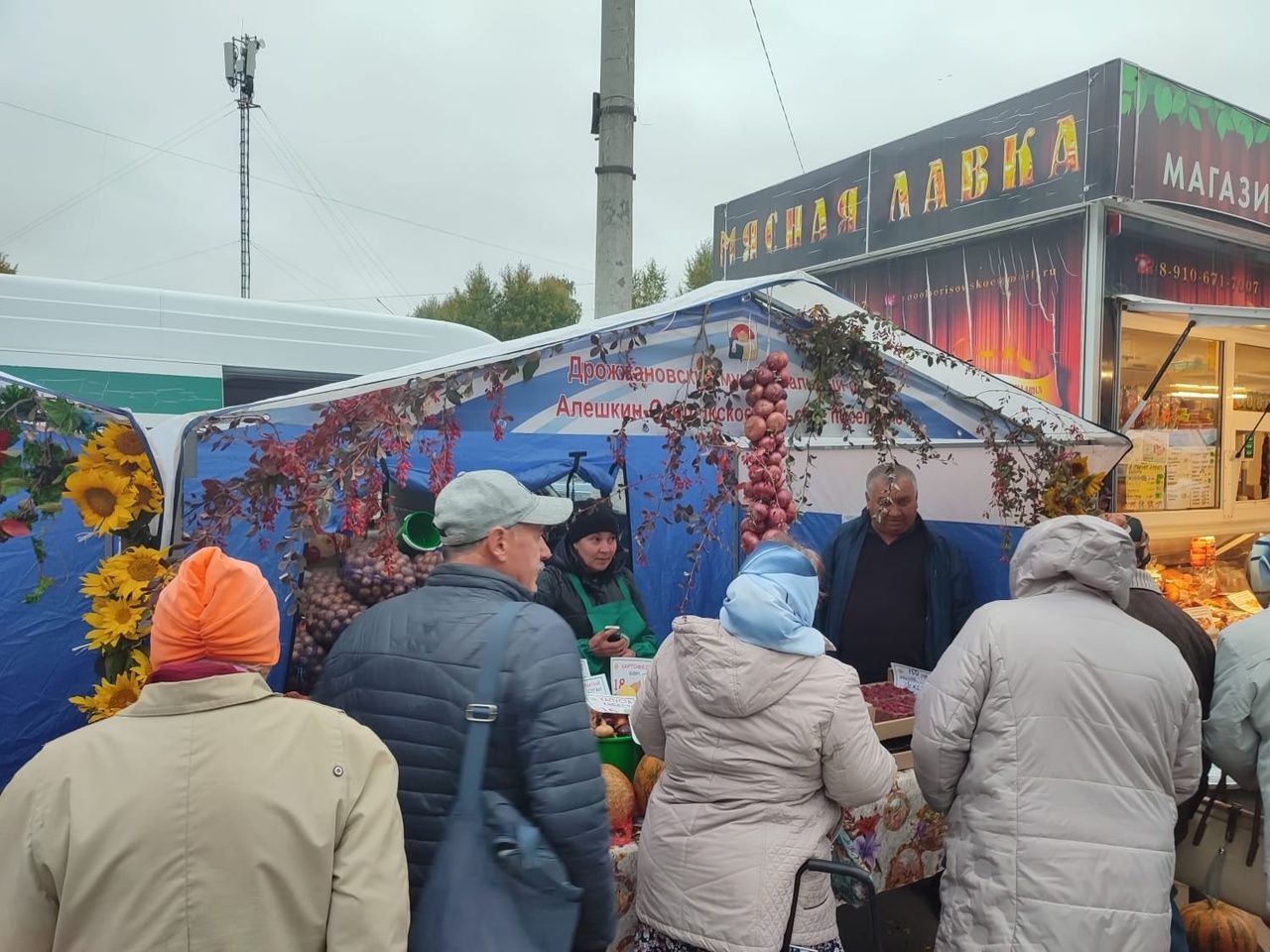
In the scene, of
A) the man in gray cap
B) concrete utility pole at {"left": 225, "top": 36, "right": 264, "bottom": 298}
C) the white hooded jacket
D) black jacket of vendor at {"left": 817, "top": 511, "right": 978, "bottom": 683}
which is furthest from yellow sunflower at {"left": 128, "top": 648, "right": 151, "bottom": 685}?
concrete utility pole at {"left": 225, "top": 36, "right": 264, "bottom": 298}

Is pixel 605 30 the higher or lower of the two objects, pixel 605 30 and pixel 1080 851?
the higher

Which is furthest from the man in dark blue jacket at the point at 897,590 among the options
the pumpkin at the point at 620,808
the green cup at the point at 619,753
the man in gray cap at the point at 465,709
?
the man in gray cap at the point at 465,709

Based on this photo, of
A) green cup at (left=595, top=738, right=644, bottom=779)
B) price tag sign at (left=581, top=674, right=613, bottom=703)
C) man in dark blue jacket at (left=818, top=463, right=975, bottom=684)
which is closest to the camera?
green cup at (left=595, top=738, right=644, bottom=779)

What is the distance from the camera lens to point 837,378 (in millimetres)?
3594

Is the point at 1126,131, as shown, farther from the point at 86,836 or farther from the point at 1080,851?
the point at 86,836

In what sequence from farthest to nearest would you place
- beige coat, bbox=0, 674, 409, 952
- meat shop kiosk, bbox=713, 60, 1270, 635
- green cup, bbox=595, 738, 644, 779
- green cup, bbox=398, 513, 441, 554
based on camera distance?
meat shop kiosk, bbox=713, 60, 1270, 635 → green cup, bbox=595, 738, 644, 779 → green cup, bbox=398, 513, 441, 554 → beige coat, bbox=0, 674, 409, 952

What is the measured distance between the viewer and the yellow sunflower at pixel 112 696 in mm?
2102

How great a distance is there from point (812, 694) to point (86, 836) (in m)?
1.47

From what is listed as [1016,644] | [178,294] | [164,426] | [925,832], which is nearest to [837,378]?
[1016,644]

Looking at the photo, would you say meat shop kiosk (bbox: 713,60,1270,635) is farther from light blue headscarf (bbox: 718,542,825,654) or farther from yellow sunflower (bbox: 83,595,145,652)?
yellow sunflower (bbox: 83,595,145,652)

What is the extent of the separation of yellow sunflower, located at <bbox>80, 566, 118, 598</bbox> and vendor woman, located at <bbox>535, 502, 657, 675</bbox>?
64.3 inches

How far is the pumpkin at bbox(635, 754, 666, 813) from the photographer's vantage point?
9.29 feet

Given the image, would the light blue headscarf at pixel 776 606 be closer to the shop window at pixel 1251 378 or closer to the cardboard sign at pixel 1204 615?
the cardboard sign at pixel 1204 615

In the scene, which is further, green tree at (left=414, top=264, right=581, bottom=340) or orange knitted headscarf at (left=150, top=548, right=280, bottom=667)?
green tree at (left=414, top=264, right=581, bottom=340)
